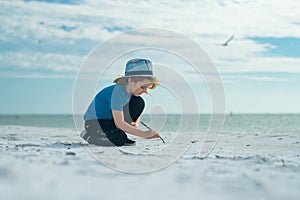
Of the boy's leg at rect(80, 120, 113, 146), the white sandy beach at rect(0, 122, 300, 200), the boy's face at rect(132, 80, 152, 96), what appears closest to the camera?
the white sandy beach at rect(0, 122, 300, 200)

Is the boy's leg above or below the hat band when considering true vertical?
below

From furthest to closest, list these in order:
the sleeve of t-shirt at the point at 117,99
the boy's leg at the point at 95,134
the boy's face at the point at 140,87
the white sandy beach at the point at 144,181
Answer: the boy's leg at the point at 95,134 → the boy's face at the point at 140,87 → the sleeve of t-shirt at the point at 117,99 → the white sandy beach at the point at 144,181

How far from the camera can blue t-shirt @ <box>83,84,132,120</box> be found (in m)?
5.01

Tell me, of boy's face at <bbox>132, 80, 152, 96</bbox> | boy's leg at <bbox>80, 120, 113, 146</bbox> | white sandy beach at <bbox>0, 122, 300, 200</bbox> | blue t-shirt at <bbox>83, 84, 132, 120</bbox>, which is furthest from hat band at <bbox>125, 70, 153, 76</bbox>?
white sandy beach at <bbox>0, 122, 300, 200</bbox>

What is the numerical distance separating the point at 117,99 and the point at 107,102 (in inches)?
14.2

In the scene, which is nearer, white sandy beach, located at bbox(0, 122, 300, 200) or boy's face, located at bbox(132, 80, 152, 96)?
white sandy beach, located at bbox(0, 122, 300, 200)

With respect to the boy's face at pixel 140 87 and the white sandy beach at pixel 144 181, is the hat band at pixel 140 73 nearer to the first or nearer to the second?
the boy's face at pixel 140 87

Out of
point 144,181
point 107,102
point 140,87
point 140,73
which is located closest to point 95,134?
point 107,102

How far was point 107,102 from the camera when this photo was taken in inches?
209

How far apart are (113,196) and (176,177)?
2.44 ft

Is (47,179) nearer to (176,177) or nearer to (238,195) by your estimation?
(176,177)

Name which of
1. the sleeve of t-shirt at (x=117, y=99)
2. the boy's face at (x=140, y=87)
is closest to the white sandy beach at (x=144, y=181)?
the sleeve of t-shirt at (x=117, y=99)

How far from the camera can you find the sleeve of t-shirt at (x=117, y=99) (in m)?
4.96

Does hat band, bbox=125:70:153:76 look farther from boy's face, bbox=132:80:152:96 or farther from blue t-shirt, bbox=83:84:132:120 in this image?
blue t-shirt, bbox=83:84:132:120
